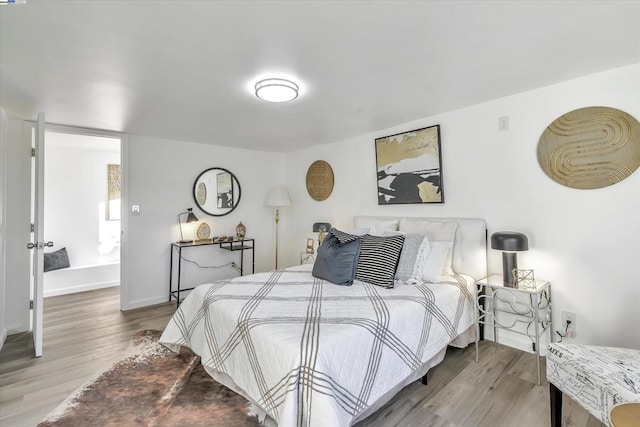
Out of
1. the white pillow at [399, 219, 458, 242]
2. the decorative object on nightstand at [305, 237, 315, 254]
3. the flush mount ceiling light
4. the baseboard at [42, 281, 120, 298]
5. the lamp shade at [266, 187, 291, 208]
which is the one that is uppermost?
the flush mount ceiling light

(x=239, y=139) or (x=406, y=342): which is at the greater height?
(x=239, y=139)

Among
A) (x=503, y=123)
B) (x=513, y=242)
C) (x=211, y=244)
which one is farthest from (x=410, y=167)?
(x=211, y=244)

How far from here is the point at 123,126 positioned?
3180 millimetres

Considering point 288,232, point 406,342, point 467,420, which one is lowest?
point 467,420

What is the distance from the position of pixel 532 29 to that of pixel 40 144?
361 centimetres

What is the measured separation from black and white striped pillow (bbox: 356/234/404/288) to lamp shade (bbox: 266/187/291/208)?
2.17m

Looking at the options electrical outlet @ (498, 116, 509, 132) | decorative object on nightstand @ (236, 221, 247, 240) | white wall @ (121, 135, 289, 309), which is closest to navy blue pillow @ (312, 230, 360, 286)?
electrical outlet @ (498, 116, 509, 132)

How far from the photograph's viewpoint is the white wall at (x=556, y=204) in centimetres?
196

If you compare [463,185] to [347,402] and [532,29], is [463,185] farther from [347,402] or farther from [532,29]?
[347,402]

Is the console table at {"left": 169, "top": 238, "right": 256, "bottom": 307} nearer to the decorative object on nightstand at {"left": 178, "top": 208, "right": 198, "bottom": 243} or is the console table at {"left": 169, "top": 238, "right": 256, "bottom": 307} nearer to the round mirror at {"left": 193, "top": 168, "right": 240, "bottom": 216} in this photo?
the decorative object on nightstand at {"left": 178, "top": 208, "right": 198, "bottom": 243}

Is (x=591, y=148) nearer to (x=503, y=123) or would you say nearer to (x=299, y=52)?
(x=503, y=123)

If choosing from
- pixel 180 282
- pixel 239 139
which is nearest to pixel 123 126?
pixel 239 139

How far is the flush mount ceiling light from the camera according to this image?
2.06m

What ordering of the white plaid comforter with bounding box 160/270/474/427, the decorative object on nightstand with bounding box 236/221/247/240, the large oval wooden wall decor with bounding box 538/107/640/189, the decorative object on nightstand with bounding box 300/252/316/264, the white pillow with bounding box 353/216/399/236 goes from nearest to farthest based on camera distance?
the white plaid comforter with bounding box 160/270/474/427
the large oval wooden wall decor with bounding box 538/107/640/189
the white pillow with bounding box 353/216/399/236
the decorative object on nightstand with bounding box 300/252/316/264
the decorative object on nightstand with bounding box 236/221/247/240
